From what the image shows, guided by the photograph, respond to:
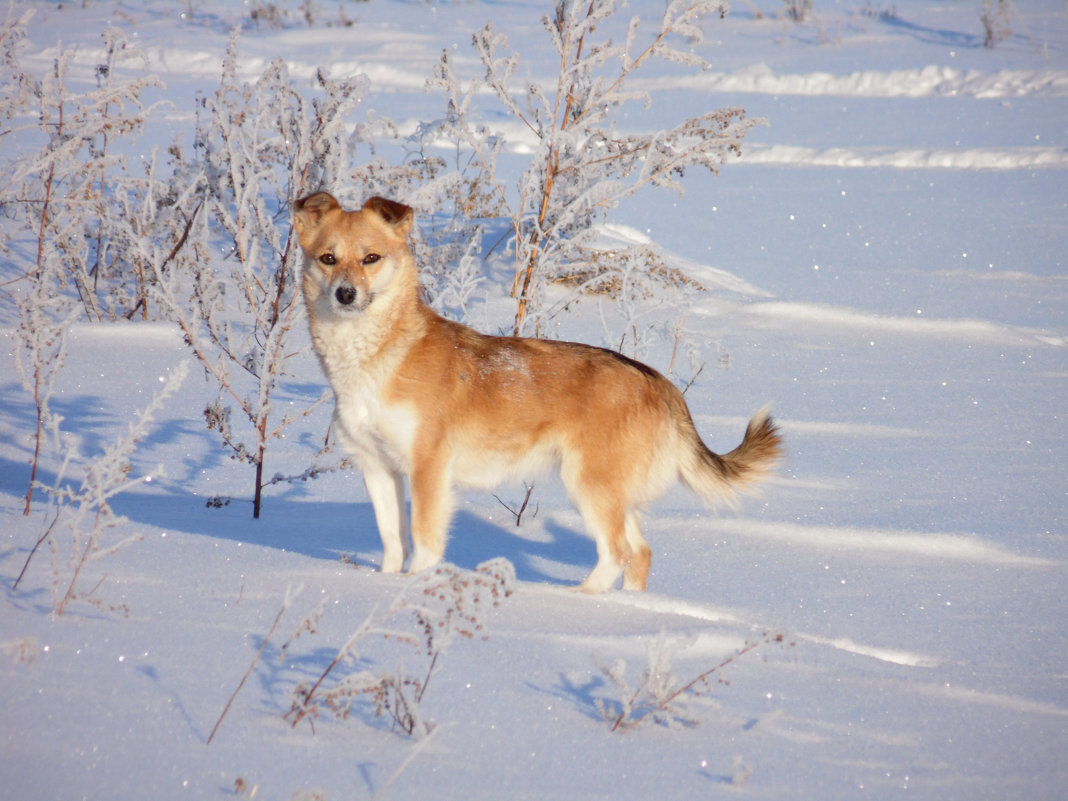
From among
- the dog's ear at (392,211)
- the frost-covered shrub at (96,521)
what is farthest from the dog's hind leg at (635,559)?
the frost-covered shrub at (96,521)

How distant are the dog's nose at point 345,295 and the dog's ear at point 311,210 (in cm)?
52

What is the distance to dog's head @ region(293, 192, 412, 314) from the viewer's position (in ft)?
13.9

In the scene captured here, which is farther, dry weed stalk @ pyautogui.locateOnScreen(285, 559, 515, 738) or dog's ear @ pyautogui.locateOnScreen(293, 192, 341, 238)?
dog's ear @ pyautogui.locateOnScreen(293, 192, 341, 238)

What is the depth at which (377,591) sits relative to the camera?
3.68 metres

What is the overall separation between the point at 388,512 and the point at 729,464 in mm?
1581

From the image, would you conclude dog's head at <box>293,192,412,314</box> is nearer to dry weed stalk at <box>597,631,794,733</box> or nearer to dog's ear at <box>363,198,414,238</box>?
dog's ear at <box>363,198,414,238</box>

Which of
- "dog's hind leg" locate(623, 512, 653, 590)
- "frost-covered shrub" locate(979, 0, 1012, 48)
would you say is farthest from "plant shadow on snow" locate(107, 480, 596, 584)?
"frost-covered shrub" locate(979, 0, 1012, 48)

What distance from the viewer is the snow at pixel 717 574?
8.43ft

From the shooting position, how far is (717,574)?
4812 millimetres

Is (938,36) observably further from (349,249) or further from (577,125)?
(349,249)

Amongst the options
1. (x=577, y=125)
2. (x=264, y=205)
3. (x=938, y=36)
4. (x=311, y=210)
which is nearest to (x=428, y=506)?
(x=311, y=210)

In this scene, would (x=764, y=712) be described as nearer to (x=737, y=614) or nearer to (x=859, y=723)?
(x=859, y=723)

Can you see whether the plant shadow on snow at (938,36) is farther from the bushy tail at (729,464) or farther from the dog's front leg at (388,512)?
the dog's front leg at (388,512)

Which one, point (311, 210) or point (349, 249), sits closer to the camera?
Answer: point (349, 249)
